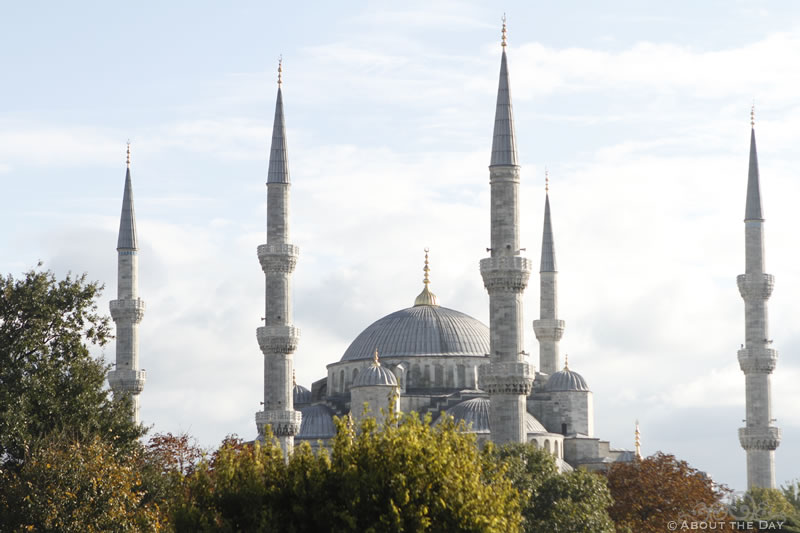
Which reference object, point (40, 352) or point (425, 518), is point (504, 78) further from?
point (425, 518)

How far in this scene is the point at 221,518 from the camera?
75.3ft

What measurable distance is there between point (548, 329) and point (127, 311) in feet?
67.4

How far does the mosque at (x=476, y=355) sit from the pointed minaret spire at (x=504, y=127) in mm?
46

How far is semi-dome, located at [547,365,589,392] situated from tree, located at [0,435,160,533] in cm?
3997

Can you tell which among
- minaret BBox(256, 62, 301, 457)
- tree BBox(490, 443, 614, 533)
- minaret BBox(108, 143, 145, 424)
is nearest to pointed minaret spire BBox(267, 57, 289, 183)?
minaret BBox(256, 62, 301, 457)

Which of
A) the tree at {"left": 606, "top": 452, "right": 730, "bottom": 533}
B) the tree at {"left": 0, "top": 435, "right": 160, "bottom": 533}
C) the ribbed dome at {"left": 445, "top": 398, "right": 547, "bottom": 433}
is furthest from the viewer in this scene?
the ribbed dome at {"left": 445, "top": 398, "right": 547, "bottom": 433}

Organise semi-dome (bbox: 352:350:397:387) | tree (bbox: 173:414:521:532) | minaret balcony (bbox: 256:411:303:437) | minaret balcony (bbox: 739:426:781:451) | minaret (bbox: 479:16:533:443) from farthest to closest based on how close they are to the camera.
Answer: minaret balcony (bbox: 739:426:781:451)
semi-dome (bbox: 352:350:397:387)
minaret balcony (bbox: 256:411:303:437)
minaret (bbox: 479:16:533:443)
tree (bbox: 173:414:521:532)

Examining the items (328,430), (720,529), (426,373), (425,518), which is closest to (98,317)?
(425,518)

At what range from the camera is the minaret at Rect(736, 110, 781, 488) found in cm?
6550

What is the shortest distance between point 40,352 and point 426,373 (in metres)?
37.7

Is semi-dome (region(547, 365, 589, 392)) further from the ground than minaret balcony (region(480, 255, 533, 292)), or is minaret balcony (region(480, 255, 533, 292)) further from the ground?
minaret balcony (region(480, 255, 533, 292))

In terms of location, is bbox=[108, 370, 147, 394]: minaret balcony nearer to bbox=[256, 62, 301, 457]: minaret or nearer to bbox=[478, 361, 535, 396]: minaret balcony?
bbox=[256, 62, 301, 457]: minaret

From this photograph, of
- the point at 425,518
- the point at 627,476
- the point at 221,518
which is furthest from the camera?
the point at 627,476

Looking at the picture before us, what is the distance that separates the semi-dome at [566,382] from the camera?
68000mm
